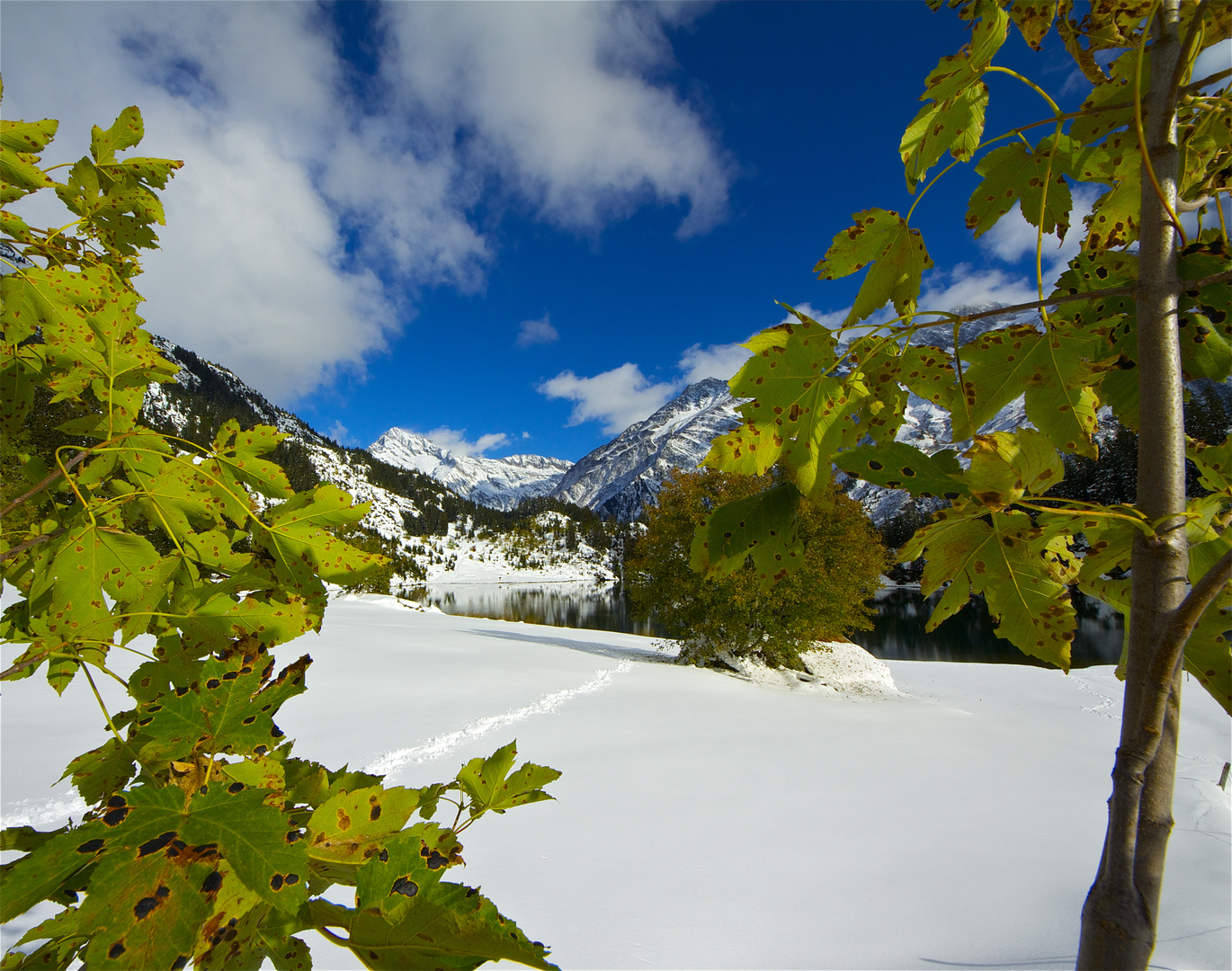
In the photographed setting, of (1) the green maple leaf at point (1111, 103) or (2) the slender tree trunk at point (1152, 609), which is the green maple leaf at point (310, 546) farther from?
(1) the green maple leaf at point (1111, 103)

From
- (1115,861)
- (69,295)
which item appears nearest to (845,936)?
(1115,861)

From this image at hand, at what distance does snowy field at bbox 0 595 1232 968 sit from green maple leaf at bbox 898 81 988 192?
11.3 ft

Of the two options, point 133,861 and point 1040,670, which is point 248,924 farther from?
point 1040,670

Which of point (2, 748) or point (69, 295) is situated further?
point (2, 748)

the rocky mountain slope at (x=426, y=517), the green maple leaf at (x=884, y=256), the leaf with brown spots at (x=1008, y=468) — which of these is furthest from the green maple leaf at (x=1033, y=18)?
the rocky mountain slope at (x=426, y=517)

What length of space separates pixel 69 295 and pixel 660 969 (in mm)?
3412

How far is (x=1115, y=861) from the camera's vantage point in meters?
0.55

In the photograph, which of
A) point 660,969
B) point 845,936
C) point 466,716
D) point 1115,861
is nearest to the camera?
point 1115,861

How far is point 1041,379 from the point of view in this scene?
30.0 inches

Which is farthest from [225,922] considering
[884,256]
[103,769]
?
[884,256]

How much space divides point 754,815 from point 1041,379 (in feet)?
15.3

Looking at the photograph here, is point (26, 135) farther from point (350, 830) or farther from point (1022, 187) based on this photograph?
point (1022, 187)

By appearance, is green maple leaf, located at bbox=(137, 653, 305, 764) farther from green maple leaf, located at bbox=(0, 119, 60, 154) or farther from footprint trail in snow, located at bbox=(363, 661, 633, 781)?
footprint trail in snow, located at bbox=(363, 661, 633, 781)

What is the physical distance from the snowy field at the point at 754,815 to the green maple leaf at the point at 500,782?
8.41ft
